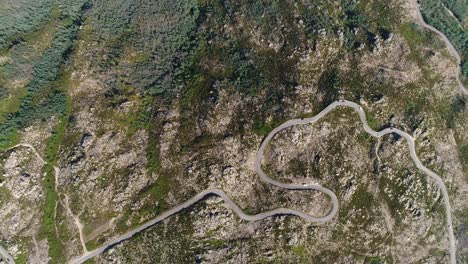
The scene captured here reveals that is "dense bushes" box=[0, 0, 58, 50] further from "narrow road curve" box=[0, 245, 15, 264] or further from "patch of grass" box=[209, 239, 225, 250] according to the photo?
"patch of grass" box=[209, 239, 225, 250]

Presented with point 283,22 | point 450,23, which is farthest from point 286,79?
point 450,23

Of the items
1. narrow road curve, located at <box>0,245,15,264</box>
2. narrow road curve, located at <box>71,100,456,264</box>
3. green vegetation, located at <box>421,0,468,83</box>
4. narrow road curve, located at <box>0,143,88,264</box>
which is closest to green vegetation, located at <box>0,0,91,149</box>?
narrow road curve, located at <box>0,143,88,264</box>

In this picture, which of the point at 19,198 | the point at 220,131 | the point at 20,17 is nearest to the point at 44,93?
the point at 20,17

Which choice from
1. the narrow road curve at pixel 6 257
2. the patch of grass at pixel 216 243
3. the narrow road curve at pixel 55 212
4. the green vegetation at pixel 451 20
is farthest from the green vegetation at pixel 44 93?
the green vegetation at pixel 451 20

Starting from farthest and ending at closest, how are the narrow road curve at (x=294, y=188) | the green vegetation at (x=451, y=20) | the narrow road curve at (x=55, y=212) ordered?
the green vegetation at (x=451, y=20) < the narrow road curve at (x=294, y=188) < the narrow road curve at (x=55, y=212)

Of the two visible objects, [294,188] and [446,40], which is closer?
[294,188]

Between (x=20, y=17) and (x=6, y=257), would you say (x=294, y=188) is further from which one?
(x=20, y=17)

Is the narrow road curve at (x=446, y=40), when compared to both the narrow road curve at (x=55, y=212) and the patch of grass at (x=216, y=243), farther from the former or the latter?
the narrow road curve at (x=55, y=212)
